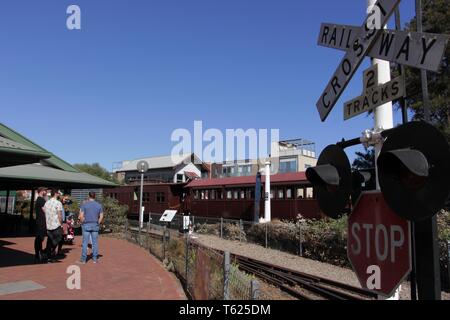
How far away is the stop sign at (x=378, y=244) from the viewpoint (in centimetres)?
246

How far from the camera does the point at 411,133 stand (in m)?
2.33

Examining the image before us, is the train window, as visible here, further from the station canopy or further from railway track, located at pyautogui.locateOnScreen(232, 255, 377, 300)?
the station canopy

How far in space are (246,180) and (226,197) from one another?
200 centimetres

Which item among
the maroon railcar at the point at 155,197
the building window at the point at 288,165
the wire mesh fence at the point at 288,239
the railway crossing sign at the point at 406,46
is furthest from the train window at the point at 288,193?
the building window at the point at 288,165

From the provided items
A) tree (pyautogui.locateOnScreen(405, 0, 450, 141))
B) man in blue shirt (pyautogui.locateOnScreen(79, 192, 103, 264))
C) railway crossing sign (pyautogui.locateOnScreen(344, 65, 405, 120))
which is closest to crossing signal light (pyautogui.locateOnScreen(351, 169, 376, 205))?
railway crossing sign (pyautogui.locateOnScreen(344, 65, 405, 120))

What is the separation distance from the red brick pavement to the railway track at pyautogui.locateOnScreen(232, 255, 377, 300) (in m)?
2.56

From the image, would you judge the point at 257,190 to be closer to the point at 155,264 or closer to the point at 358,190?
the point at 155,264

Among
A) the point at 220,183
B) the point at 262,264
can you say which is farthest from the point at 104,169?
the point at 262,264

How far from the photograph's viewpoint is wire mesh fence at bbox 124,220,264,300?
5.08 metres

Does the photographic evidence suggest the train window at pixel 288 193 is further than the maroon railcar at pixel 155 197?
No

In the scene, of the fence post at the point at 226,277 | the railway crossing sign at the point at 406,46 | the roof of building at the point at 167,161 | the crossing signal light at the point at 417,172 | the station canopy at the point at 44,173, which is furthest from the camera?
the roof of building at the point at 167,161

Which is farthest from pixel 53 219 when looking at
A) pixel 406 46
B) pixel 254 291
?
pixel 406 46

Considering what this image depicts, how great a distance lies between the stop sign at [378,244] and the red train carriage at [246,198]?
16247 mm

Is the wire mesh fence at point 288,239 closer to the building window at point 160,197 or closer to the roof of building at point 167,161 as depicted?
the building window at point 160,197
